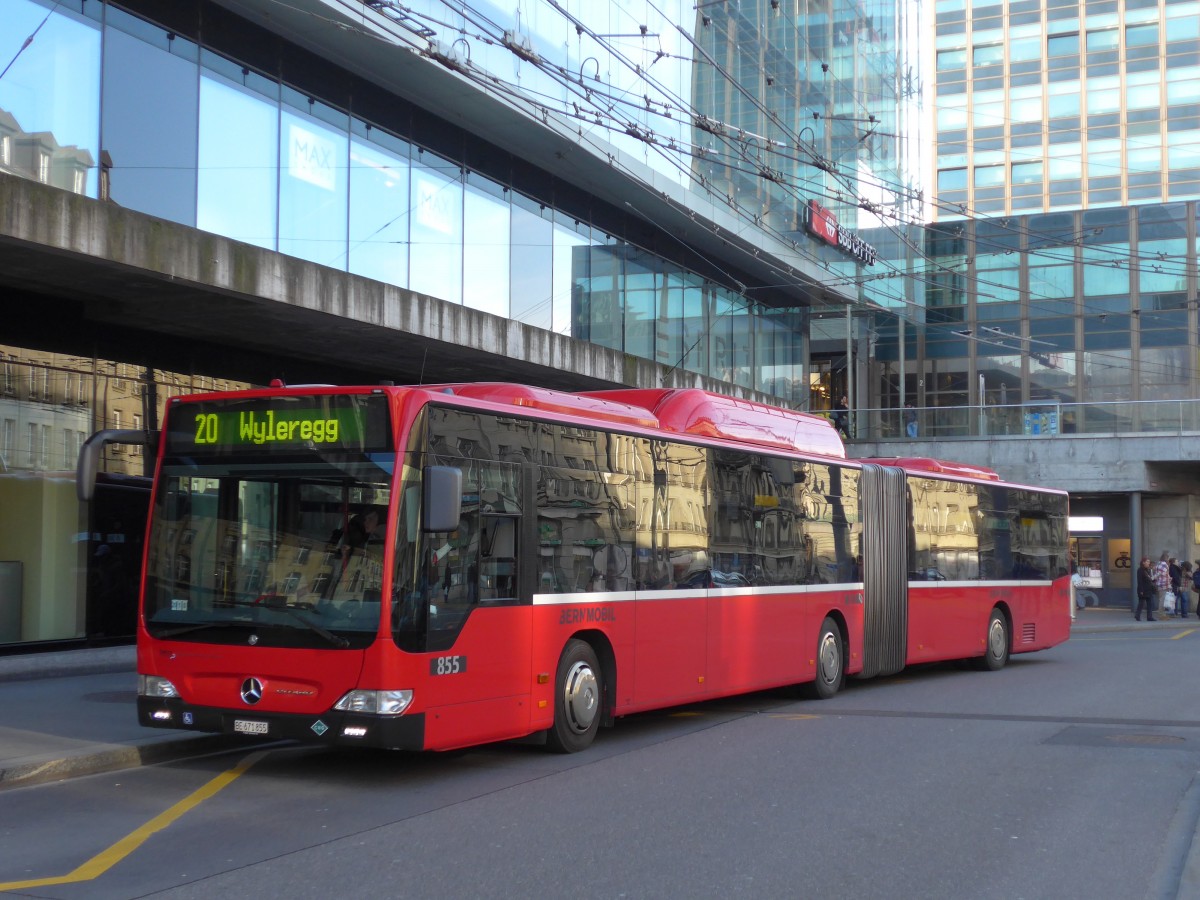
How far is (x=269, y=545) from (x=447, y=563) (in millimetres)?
1286

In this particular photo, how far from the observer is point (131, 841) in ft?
24.7

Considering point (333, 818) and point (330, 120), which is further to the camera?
point (330, 120)

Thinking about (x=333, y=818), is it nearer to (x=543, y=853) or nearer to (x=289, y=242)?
(x=543, y=853)

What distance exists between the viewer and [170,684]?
31.6 ft

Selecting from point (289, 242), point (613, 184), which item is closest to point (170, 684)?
point (289, 242)

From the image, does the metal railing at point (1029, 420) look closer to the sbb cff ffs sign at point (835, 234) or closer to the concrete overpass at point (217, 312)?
the sbb cff ffs sign at point (835, 234)

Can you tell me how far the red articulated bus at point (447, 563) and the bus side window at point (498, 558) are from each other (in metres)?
0.02

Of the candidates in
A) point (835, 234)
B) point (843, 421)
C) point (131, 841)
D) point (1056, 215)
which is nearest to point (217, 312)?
point (131, 841)

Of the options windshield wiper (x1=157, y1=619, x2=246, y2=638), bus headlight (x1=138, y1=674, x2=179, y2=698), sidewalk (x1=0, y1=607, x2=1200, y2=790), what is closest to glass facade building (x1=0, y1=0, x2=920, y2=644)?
sidewalk (x1=0, y1=607, x2=1200, y2=790)

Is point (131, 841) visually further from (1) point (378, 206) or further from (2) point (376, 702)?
(1) point (378, 206)

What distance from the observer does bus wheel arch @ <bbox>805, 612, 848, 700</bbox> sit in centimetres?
1541

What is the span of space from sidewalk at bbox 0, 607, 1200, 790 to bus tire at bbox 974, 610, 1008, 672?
1231cm

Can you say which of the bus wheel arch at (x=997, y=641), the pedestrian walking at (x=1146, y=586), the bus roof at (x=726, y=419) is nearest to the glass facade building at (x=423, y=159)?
the bus roof at (x=726, y=419)

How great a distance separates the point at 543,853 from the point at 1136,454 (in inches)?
1313
